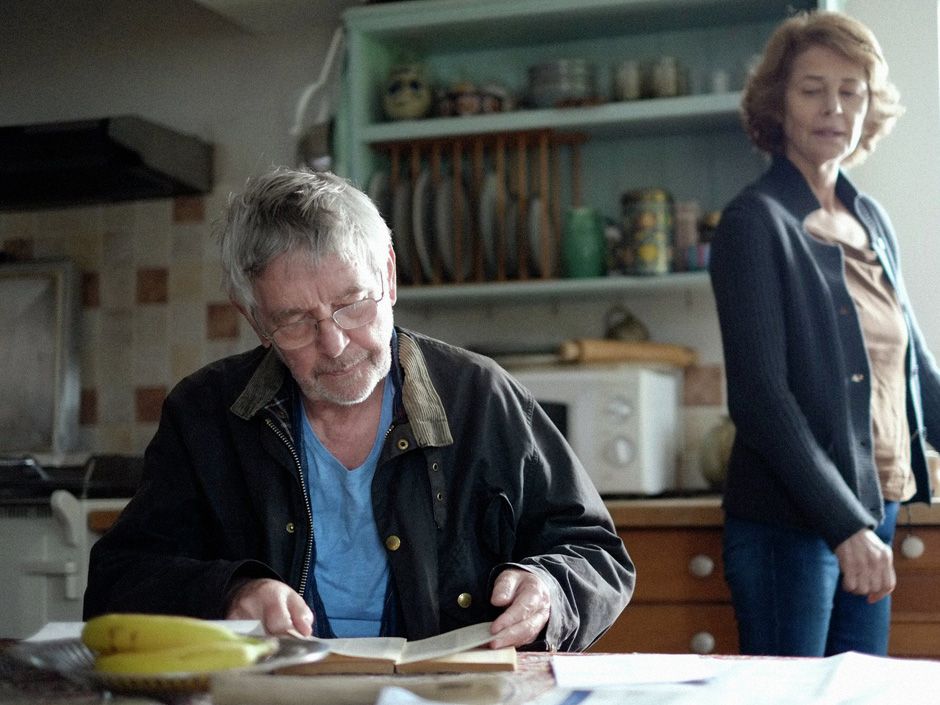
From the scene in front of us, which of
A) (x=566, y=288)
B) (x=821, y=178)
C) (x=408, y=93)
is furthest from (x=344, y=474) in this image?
(x=408, y=93)

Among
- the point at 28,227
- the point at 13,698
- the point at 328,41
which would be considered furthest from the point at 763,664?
the point at 28,227

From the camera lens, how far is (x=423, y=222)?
280 centimetres

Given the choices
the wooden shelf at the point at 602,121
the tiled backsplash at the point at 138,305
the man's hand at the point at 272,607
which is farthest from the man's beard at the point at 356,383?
the tiled backsplash at the point at 138,305

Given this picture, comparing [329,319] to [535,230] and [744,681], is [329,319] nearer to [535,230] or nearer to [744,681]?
[744,681]

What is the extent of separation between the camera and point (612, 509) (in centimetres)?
229

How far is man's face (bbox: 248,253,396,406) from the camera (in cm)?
135

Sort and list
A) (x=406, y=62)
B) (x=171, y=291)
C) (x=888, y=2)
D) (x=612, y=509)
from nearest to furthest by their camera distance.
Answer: (x=612, y=509) < (x=888, y=2) < (x=406, y=62) < (x=171, y=291)

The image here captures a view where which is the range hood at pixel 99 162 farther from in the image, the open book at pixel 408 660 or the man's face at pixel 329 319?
the open book at pixel 408 660

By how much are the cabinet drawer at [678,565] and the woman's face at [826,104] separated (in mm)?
765

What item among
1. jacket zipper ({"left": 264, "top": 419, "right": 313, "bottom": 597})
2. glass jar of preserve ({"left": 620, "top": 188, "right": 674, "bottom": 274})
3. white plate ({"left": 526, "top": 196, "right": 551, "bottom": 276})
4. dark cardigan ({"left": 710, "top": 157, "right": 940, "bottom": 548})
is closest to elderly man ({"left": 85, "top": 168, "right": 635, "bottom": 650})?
jacket zipper ({"left": 264, "top": 419, "right": 313, "bottom": 597})

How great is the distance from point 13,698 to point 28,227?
2.62 meters

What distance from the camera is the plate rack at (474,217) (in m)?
2.80

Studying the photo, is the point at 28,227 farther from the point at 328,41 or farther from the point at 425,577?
the point at 425,577

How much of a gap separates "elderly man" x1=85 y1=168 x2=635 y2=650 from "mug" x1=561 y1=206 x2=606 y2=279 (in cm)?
127
